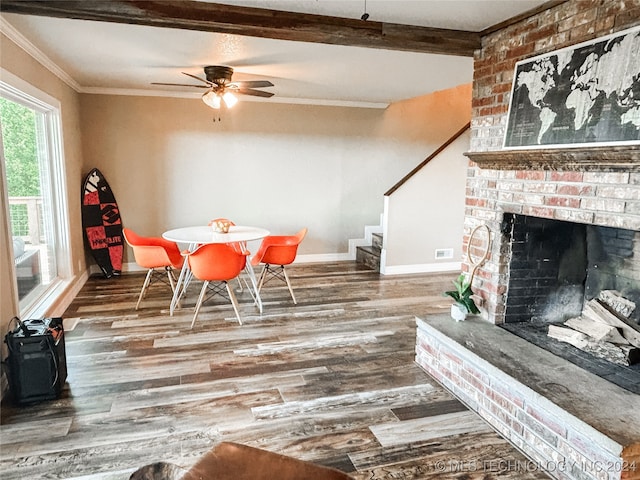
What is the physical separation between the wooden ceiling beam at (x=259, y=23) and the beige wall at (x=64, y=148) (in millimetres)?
712

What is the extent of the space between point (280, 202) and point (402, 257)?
1.86 m

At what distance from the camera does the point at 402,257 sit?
5781 mm

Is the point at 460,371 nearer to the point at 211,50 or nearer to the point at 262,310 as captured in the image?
the point at 262,310

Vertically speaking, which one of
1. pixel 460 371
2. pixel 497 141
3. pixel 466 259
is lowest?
pixel 460 371

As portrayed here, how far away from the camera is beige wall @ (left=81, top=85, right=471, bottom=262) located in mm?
5500

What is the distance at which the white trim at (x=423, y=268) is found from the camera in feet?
18.8

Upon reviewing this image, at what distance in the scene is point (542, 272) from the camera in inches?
114

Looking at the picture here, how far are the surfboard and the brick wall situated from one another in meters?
4.31

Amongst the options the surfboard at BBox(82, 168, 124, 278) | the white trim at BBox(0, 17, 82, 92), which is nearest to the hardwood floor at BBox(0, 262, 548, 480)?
the surfboard at BBox(82, 168, 124, 278)

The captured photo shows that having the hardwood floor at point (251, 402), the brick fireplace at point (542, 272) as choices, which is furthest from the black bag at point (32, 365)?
the brick fireplace at point (542, 272)

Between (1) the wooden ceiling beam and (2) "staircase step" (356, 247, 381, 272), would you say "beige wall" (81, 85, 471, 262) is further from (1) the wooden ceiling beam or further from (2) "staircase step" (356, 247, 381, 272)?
(1) the wooden ceiling beam

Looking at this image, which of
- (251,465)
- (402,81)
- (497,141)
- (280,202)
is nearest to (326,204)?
(280,202)

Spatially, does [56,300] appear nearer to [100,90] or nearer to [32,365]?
[32,365]

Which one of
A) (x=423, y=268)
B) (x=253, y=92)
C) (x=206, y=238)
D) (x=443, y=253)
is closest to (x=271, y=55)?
(x=253, y=92)
